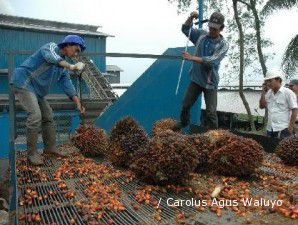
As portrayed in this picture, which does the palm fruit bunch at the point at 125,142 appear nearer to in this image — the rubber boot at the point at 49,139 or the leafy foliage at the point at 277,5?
the rubber boot at the point at 49,139

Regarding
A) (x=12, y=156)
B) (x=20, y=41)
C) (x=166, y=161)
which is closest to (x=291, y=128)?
(x=166, y=161)

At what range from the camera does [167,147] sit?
4.52 m

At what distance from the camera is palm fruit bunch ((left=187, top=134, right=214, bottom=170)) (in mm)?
5145

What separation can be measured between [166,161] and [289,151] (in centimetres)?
217

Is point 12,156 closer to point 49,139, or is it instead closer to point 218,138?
point 49,139

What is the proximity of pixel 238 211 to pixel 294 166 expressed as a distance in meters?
2.32

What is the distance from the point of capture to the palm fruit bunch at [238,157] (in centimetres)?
478

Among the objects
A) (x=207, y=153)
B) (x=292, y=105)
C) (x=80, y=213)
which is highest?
(x=292, y=105)

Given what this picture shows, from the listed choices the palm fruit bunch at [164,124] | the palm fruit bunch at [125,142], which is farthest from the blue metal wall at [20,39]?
the palm fruit bunch at [125,142]

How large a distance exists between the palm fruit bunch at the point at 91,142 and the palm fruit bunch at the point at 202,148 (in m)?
1.67

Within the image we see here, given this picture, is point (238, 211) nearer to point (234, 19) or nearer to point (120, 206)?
point (120, 206)

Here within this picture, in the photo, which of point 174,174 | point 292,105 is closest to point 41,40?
point 292,105

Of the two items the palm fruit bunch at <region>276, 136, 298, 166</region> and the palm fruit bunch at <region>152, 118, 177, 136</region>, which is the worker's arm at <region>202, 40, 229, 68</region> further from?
the palm fruit bunch at <region>276, 136, 298, 166</region>

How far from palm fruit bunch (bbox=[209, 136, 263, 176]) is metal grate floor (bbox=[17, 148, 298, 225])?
42cm
